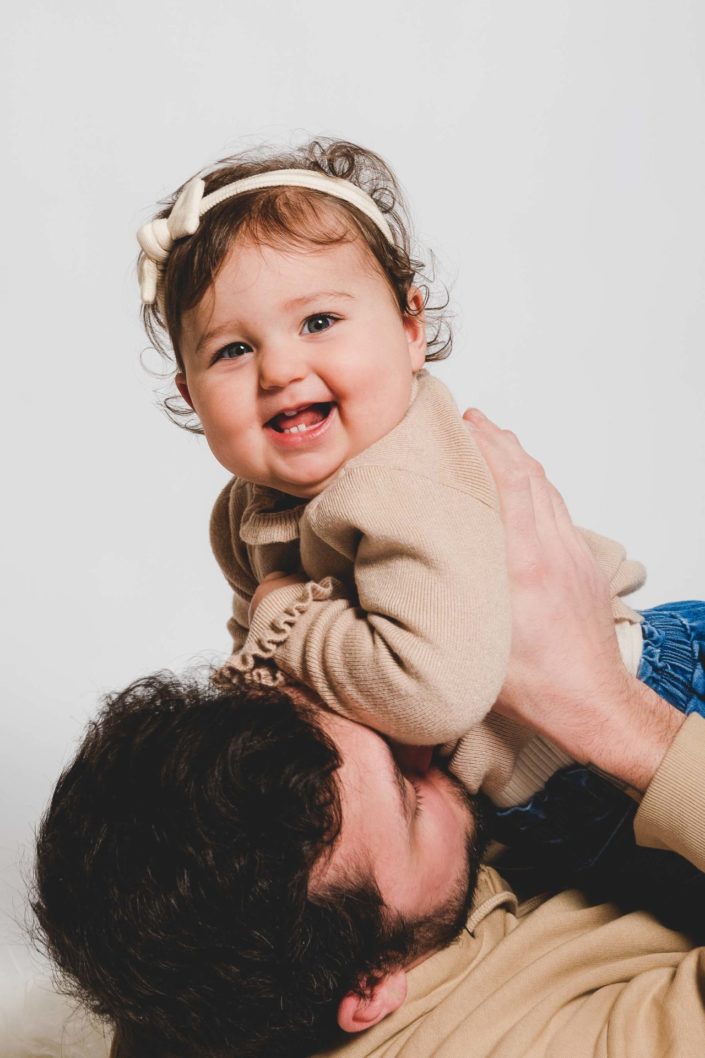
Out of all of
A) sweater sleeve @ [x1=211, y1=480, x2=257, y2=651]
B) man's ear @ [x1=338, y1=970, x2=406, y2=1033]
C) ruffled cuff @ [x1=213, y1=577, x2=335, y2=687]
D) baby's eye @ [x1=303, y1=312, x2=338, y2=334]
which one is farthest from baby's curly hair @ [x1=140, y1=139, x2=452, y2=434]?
man's ear @ [x1=338, y1=970, x2=406, y2=1033]

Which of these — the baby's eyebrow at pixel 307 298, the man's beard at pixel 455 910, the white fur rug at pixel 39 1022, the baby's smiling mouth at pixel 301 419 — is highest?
the baby's eyebrow at pixel 307 298

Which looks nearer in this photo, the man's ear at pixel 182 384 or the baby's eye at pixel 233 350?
the baby's eye at pixel 233 350

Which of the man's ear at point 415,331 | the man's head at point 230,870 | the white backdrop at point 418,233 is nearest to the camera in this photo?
the man's head at point 230,870

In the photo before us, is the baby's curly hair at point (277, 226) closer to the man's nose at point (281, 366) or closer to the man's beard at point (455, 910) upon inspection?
the man's nose at point (281, 366)

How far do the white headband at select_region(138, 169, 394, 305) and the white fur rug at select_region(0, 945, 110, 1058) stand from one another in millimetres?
1314

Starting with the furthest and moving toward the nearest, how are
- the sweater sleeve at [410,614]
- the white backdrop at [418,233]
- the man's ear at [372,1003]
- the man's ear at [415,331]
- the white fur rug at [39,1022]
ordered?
the white backdrop at [418,233] < the white fur rug at [39,1022] < the man's ear at [415,331] < the man's ear at [372,1003] < the sweater sleeve at [410,614]

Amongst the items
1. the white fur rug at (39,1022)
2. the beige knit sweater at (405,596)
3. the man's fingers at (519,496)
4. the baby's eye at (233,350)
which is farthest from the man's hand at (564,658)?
the white fur rug at (39,1022)

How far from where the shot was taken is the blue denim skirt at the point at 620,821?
2.02m

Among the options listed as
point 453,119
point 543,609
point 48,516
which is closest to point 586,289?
point 453,119

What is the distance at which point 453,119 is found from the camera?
3809mm

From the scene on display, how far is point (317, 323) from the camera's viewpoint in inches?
72.5

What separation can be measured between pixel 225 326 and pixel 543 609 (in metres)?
0.61

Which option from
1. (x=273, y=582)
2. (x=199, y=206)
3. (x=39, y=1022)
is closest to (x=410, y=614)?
(x=273, y=582)

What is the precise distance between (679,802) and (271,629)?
603 mm
